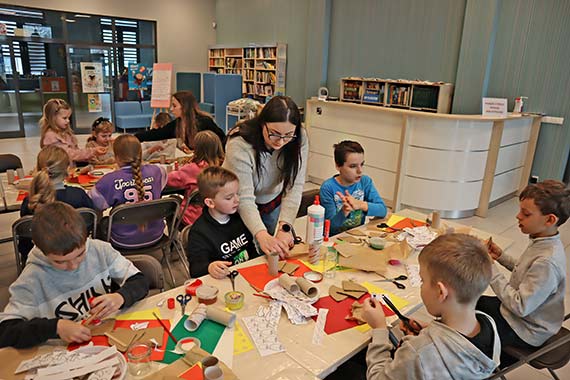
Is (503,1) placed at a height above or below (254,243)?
above

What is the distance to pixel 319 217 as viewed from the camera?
192 cm

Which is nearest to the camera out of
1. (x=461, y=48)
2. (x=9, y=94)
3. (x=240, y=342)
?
(x=240, y=342)

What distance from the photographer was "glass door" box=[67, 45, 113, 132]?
971 cm

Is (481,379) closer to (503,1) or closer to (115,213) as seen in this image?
(115,213)

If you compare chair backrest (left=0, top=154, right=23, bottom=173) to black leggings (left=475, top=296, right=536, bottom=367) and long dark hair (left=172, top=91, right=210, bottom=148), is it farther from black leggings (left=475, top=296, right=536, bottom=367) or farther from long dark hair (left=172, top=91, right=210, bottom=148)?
black leggings (left=475, top=296, right=536, bottom=367)

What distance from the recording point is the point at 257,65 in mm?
9672

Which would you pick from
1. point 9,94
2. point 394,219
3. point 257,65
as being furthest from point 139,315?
point 9,94

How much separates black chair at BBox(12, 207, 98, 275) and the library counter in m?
3.65

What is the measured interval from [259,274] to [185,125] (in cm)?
256

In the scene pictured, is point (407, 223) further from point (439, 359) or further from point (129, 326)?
point (129, 326)

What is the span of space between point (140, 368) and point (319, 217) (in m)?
1.02

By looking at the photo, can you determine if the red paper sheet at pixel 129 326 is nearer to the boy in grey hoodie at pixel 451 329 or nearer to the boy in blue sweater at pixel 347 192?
the boy in grey hoodie at pixel 451 329

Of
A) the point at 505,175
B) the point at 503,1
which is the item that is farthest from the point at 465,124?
the point at 503,1

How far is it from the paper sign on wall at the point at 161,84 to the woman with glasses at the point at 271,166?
349 cm
